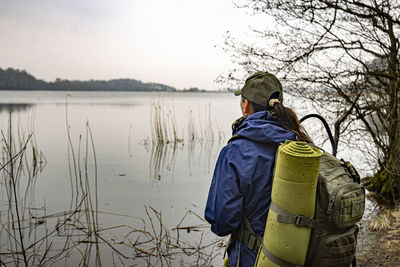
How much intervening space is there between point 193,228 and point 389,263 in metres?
2.94

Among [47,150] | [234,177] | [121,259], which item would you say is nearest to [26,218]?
[121,259]

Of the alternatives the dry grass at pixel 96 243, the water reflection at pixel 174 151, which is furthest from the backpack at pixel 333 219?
the water reflection at pixel 174 151

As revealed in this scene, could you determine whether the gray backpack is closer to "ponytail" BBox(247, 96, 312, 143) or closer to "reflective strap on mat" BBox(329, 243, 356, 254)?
"reflective strap on mat" BBox(329, 243, 356, 254)

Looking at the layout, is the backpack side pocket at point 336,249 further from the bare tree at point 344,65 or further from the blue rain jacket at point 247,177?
the bare tree at point 344,65

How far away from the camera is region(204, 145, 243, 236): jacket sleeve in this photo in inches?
63.9

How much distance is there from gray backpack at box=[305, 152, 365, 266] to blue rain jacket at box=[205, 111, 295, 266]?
0.27 meters

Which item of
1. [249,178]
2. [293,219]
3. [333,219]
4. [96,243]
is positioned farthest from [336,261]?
[96,243]

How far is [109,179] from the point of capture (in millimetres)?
8875

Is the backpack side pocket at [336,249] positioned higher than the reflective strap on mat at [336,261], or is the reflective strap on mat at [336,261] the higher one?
the backpack side pocket at [336,249]

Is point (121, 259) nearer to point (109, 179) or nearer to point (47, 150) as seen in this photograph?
point (109, 179)

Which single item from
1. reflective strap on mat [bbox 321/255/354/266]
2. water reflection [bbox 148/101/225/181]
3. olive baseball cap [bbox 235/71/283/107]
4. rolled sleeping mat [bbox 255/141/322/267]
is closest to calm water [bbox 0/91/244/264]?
water reflection [bbox 148/101/225/181]

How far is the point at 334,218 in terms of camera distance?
1497 millimetres

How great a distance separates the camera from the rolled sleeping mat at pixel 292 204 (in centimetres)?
142

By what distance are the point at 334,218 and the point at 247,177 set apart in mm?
465
